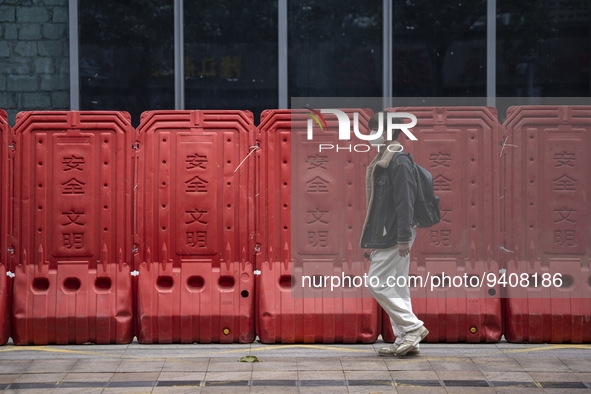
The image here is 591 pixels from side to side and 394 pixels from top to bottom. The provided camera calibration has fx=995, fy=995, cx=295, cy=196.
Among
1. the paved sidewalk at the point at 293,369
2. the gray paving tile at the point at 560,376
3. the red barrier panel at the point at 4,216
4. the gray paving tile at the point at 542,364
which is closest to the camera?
the paved sidewalk at the point at 293,369

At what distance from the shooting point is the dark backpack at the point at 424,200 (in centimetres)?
843

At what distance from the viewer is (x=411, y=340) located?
26.6 feet

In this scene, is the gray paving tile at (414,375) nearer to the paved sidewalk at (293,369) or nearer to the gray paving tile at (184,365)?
the paved sidewalk at (293,369)

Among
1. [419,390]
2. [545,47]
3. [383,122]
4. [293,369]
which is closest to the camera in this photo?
[419,390]

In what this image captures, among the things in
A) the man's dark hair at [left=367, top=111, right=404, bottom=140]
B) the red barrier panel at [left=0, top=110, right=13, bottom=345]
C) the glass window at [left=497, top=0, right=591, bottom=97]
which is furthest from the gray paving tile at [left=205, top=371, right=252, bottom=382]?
the glass window at [left=497, top=0, right=591, bottom=97]

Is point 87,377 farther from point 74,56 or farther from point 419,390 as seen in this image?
point 74,56

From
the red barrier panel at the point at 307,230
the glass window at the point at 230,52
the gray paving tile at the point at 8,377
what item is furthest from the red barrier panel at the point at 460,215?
the glass window at the point at 230,52

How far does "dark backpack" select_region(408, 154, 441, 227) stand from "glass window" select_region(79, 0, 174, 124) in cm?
558

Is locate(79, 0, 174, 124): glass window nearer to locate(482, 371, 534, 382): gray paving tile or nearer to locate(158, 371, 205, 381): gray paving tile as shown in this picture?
locate(158, 371, 205, 381): gray paving tile

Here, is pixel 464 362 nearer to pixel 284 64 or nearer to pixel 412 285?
pixel 412 285

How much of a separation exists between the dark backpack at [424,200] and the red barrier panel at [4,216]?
11.7ft

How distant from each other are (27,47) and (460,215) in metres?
6.91

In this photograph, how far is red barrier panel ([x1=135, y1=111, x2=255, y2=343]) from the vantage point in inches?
349

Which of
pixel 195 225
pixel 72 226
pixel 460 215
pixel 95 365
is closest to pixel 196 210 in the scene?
pixel 195 225
